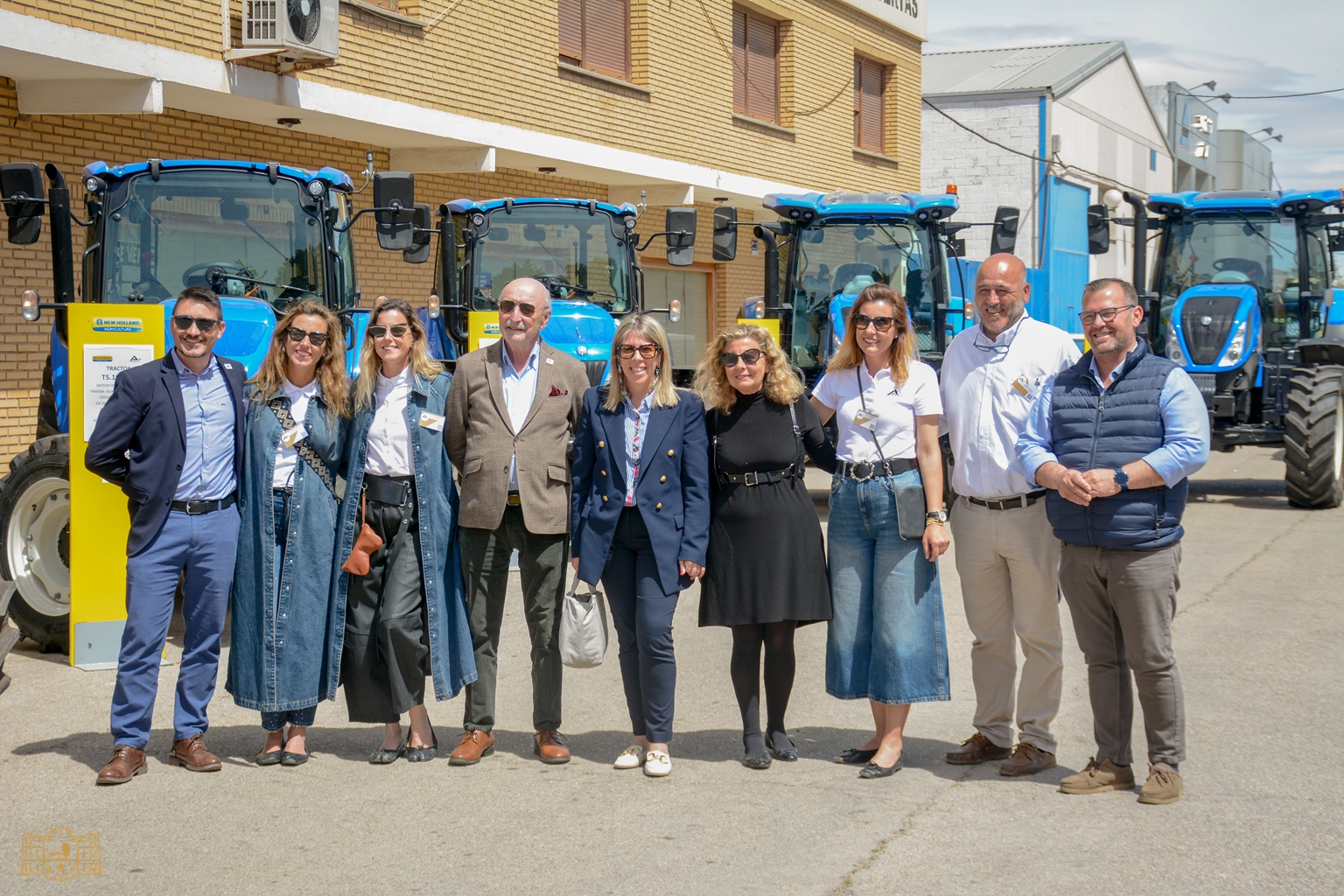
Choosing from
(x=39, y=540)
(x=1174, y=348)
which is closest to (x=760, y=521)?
(x=39, y=540)

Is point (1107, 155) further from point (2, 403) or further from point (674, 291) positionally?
point (2, 403)

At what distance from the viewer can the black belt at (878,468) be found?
5.28 metres

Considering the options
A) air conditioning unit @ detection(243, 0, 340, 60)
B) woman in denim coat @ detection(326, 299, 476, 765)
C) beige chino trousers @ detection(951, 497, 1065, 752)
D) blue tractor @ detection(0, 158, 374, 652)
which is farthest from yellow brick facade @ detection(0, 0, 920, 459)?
beige chino trousers @ detection(951, 497, 1065, 752)

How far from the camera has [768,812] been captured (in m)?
4.81

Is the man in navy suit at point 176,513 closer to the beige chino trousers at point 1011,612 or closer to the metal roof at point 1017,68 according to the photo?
the beige chino trousers at point 1011,612

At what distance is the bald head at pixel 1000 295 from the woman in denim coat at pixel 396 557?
7.34 feet

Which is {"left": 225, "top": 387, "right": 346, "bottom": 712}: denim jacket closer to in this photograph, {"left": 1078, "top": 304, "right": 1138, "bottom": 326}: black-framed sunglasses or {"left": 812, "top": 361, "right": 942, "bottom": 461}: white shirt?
{"left": 812, "top": 361, "right": 942, "bottom": 461}: white shirt

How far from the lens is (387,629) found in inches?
212

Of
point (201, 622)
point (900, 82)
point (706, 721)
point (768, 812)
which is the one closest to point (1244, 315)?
point (706, 721)

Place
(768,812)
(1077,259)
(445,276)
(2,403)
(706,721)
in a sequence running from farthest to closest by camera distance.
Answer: (1077,259) < (2,403) < (445,276) < (706,721) < (768,812)

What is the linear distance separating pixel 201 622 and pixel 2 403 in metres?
8.30

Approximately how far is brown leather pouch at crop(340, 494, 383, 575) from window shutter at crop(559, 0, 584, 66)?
13.9 meters

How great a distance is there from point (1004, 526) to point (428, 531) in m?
2.30

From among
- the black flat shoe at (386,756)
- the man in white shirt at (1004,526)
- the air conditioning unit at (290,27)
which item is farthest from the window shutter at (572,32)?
the black flat shoe at (386,756)
